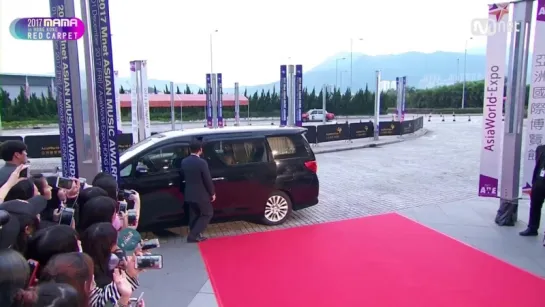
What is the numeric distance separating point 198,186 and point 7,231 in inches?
144

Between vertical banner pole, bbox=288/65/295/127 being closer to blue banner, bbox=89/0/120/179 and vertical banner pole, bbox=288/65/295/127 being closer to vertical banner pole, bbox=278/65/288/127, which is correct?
vertical banner pole, bbox=278/65/288/127

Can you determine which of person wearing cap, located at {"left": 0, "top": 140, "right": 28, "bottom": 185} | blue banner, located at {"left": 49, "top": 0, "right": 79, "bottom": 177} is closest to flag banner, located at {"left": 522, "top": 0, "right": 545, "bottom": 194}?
blue banner, located at {"left": 49, "top": 0, "right": 79, "bottom": 177}

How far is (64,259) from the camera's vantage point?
6.84 ft

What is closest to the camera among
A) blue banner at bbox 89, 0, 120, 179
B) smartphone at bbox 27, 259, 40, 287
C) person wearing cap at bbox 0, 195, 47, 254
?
smartphone at bbox 27, 259, 40, 287

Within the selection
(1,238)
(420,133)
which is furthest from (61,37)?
(420,133)

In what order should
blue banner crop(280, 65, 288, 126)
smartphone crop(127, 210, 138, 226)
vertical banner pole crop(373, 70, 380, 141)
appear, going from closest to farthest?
smartphone crop(127, 210, 138, 226) → blue banner crop(280, 65, 288, 126) → vertical banner pole crop(373, 70, 380, 141)

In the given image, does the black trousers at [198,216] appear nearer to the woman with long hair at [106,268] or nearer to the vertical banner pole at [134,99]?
the woman with long hair at [106,268]

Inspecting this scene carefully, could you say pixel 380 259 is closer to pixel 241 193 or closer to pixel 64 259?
pixel 241 193

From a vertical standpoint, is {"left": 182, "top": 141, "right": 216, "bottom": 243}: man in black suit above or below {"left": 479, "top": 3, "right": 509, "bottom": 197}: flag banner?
below

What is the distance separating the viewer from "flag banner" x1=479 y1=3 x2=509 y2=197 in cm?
676

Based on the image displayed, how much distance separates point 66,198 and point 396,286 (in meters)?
3.59

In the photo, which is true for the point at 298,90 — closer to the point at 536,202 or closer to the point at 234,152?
the point at 234,152

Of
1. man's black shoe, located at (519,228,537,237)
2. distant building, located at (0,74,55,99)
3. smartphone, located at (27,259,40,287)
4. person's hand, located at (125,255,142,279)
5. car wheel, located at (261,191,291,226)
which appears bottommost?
man's black shoe, located at (519,228,537,237)

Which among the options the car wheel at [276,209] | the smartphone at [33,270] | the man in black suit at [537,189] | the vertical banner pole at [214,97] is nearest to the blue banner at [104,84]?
the car wheel at [276,209]
